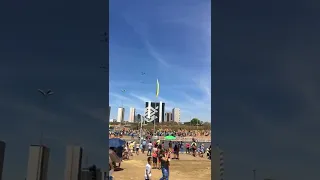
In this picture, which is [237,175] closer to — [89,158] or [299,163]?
[299,163]

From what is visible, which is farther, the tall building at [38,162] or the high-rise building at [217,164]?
the high-rise building at [217,164]

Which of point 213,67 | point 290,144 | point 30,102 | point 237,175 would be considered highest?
point 213,67

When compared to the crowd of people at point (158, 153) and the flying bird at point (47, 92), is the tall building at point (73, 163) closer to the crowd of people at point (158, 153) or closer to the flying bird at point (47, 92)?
the flying bird at point (47, 92)

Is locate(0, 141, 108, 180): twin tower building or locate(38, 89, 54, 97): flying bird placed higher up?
locate(38, 89, 54, 97): flying bird

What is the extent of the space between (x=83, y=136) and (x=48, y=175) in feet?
1.42

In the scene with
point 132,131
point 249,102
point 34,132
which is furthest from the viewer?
point 132,131

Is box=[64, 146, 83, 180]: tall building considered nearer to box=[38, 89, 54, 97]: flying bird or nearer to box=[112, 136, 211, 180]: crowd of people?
box=[38, 89, 54, 97]: flying bird

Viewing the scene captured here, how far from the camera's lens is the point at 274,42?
2332 millimetres

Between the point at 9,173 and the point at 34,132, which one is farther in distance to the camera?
the point at 34,132

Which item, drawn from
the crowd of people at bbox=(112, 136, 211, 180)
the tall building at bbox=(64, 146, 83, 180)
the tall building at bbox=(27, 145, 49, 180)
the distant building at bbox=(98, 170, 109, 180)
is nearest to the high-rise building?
the distant building at bbox=(98, 170, 109, 180)

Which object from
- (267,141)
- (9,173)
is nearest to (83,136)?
(9,173)

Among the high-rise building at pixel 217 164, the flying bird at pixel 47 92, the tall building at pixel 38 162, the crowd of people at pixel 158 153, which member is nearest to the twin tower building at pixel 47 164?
the tall building at pixel 38 162

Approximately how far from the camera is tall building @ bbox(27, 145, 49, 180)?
1.94 m

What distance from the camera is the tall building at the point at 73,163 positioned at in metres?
2.21
